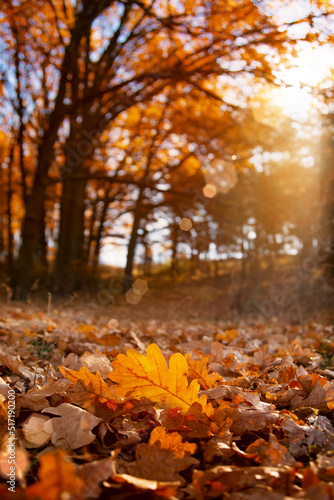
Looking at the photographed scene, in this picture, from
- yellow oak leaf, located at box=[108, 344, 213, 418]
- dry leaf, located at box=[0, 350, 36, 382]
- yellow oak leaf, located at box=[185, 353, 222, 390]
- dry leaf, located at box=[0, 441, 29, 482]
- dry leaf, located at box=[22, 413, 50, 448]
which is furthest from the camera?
dry leaf, located at box=[0, 350, 36, 382]

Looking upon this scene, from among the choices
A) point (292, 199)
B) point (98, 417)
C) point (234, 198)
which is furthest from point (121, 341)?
point (292, 199)

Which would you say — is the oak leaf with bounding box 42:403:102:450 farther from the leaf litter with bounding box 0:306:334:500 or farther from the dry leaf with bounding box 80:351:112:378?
the dry leaf with bounding box 80:351:112:378

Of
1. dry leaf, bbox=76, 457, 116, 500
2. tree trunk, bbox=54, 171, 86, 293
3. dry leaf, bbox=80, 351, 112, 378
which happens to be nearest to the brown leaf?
dry leaf, bbox=76, 457, 116, 500

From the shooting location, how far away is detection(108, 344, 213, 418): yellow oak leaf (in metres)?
1.19

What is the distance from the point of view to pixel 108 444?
111 cm

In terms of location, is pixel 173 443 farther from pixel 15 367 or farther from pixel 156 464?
pixel 15 367

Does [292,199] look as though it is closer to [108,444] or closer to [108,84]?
[108,84]

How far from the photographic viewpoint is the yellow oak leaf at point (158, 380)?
1.19m

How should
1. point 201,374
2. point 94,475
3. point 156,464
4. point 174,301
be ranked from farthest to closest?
point 174,301 < point 201,374 < point 156,464 < point 94,475

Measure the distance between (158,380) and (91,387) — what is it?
254mm

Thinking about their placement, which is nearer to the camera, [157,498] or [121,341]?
[157,498]

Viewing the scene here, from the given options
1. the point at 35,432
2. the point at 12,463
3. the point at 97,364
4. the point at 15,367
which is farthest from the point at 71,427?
the point at 15,367

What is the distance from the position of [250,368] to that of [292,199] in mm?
15664

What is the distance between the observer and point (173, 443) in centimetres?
103
